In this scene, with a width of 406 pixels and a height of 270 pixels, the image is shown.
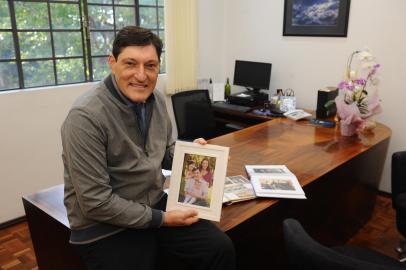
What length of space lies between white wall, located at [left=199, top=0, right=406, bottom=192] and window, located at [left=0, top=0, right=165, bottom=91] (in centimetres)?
119

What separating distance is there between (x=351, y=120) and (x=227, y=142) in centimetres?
99

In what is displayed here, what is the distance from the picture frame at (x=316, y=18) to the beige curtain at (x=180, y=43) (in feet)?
3.43

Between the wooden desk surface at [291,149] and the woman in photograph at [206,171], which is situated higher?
the woman in photograph at [206,171]

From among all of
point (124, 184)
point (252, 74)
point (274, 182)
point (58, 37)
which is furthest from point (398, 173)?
point (58, 37)

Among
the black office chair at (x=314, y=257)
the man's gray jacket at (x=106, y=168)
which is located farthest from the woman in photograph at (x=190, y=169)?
the black office chair at (x=314, y=257)

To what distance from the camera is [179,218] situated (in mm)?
1404

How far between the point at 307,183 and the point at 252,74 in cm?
237

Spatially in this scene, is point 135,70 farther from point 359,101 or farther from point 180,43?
point 180,43

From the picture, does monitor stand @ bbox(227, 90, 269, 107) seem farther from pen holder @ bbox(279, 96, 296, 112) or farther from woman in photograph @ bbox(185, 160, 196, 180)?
woman in photograph @ bbox(185, 160, 196, 180)

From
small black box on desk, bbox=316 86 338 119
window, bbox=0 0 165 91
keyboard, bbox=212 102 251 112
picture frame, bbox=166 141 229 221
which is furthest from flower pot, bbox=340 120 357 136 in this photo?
window, bbox=0 0 165 91

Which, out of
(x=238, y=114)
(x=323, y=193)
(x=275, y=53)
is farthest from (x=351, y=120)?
(x=275, y=53)

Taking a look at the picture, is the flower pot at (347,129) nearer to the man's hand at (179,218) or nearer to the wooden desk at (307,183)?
the wooden desk at (307,183)

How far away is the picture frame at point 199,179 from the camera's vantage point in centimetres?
147

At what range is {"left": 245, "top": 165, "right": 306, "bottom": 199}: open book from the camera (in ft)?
5.97
